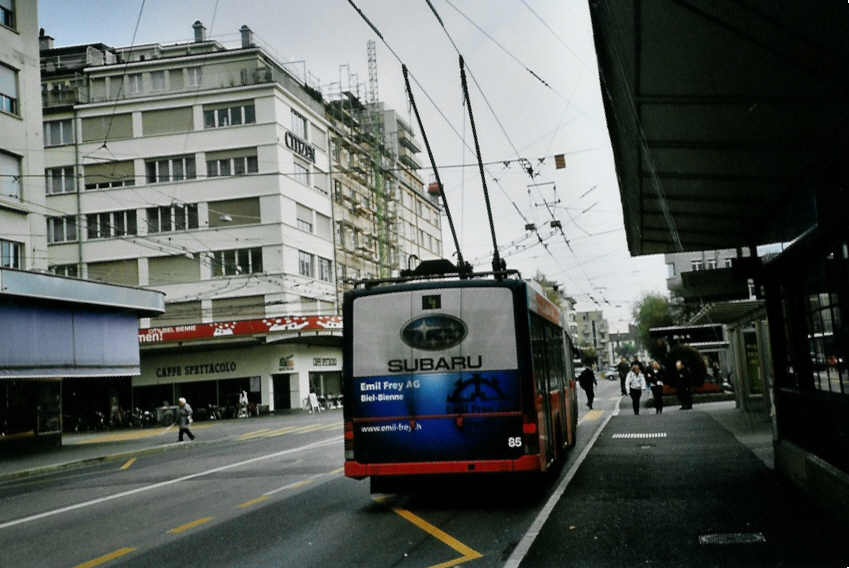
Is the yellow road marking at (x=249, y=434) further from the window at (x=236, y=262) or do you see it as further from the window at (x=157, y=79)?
the window at (x=157, y=79)

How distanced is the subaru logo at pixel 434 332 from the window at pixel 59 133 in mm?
49444

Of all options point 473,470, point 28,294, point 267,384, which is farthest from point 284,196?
point 473,470

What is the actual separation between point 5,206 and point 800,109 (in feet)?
89.8

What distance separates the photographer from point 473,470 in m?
10.2

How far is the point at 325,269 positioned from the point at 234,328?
10.0m

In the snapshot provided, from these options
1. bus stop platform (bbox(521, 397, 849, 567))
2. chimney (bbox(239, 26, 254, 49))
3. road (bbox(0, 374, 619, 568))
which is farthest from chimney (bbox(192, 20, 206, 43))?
bus stop platform (bbox(521, 397, 849, 567))

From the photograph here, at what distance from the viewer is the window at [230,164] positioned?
5256cm

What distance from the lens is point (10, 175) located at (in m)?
29.8

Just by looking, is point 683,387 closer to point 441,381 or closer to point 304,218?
point 441,381

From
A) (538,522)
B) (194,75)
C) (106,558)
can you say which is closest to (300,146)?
(194,75)

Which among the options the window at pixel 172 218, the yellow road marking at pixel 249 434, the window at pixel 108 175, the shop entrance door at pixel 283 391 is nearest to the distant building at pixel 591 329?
the shop entrance door at pixel 283 391

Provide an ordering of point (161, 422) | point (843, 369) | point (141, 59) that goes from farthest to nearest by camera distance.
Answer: point (141, 59) < point (161, 422) < point (843, 369)

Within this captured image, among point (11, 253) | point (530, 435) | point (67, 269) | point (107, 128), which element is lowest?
point (530, 435)

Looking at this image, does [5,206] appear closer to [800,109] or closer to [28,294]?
[28,294]
